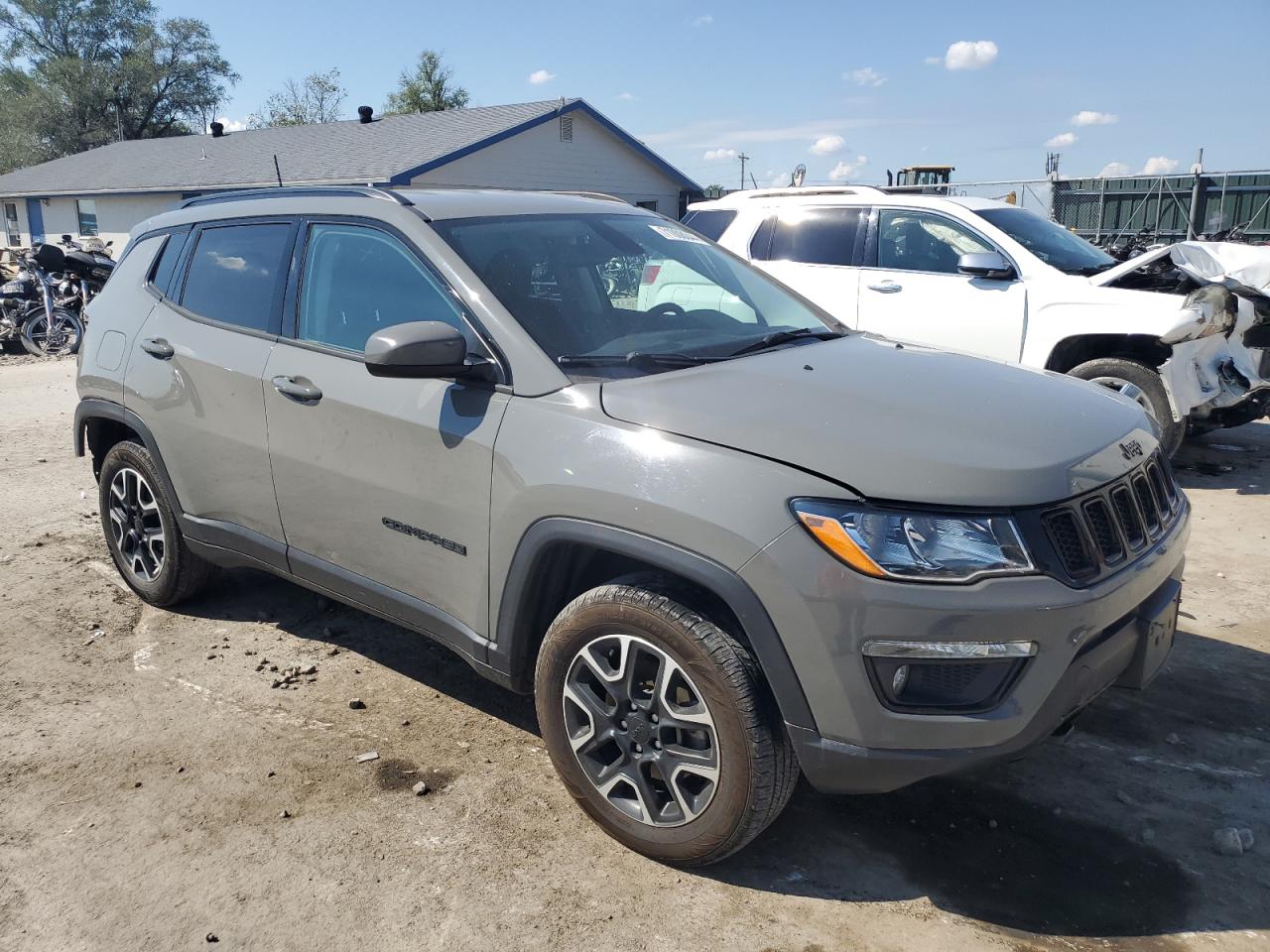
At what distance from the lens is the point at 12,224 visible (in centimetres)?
3731

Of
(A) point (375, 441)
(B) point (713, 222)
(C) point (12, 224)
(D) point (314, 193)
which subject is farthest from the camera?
(C) point (12, 224)

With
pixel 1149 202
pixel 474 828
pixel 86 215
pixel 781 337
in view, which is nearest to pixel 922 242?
pixel 781 337

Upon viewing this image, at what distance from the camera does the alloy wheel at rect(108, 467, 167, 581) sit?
182 inches

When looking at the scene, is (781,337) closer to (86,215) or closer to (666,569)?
(666,569)

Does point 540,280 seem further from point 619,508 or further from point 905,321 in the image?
point 905,321

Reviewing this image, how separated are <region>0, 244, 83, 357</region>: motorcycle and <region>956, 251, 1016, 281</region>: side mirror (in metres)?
13.1

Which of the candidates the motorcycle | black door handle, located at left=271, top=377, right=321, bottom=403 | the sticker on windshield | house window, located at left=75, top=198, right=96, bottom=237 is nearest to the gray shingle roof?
house window, located at left=75, top=198, right=96, bottom=237

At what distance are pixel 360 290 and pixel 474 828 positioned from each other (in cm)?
192

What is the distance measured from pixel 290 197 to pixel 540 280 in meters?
1.35

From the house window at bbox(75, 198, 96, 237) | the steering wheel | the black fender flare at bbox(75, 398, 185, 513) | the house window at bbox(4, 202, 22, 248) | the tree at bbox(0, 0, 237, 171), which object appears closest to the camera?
the steering wheel

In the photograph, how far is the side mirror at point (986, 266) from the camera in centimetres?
694

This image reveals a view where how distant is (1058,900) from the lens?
2732 millimetres

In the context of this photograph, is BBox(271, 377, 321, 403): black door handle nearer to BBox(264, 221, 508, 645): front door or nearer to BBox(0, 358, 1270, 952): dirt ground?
BBox(264, 221, 508, 645): front door

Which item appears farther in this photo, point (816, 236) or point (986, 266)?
point (816, 236)
